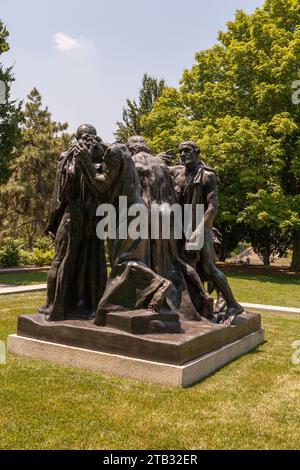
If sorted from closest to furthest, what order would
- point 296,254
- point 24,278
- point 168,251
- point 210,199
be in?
point 168,251 < point 210,199 < point 24,278 < point 296,254

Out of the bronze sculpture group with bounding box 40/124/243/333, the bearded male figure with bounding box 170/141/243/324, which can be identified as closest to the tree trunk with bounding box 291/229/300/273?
the bronze sculpture group with bounding box 40/124/243/333

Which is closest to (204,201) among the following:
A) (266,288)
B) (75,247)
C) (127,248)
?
(127,248)

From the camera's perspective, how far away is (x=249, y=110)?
22.1 metres

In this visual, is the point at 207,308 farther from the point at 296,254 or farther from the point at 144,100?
the point at 144,100

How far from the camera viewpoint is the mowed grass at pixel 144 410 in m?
3.89

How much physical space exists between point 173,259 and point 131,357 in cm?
194

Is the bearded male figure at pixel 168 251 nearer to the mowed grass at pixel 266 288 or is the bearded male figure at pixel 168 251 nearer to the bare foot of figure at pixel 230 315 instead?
the bare foot of figure at pixel 230 315

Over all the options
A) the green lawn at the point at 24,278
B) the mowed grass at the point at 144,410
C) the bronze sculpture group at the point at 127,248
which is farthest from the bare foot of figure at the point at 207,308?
the green lawn at the point at 24,278

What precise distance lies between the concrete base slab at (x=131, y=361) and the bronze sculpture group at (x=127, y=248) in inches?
18.1

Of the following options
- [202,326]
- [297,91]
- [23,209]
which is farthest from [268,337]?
[23,209]

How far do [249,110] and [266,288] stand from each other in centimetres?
961

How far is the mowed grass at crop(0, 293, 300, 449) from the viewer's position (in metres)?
3.89

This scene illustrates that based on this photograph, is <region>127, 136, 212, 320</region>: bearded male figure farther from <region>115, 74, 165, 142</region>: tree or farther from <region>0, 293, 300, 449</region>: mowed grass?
<region>115, 74, 165, 142</region>: tree
